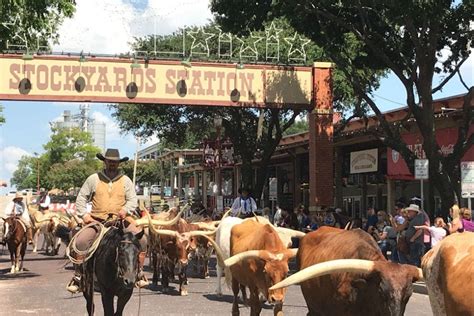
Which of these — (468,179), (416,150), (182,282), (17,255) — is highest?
(416,150)

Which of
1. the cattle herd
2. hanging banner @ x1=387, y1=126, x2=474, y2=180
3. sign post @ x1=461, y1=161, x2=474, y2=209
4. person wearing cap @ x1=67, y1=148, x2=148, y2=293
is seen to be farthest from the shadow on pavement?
hanging banner @ x1=387, y1=126, x2=474, y2=180

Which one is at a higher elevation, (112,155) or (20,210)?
(112,155)

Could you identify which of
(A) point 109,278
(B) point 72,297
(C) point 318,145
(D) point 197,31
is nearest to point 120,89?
(C) point 318,145

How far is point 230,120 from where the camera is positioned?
1225 inches

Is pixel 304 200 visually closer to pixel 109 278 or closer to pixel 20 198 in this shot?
pixel 20 198

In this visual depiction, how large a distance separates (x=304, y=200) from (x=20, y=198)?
66.6 feet

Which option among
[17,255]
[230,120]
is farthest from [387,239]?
[230,120]

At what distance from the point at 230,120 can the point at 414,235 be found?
16983 mm

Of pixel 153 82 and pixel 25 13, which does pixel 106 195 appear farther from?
pixel 153 82

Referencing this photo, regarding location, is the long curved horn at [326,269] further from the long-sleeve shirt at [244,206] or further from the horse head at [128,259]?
the long-sleeve shirt at [244,206]

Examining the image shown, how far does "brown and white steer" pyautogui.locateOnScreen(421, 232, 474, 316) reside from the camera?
4.80 meters

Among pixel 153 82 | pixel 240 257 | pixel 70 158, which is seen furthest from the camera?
pixel 70 158

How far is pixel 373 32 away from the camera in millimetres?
18719

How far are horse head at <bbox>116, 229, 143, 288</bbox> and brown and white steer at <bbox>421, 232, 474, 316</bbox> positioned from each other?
3211 millimetres
